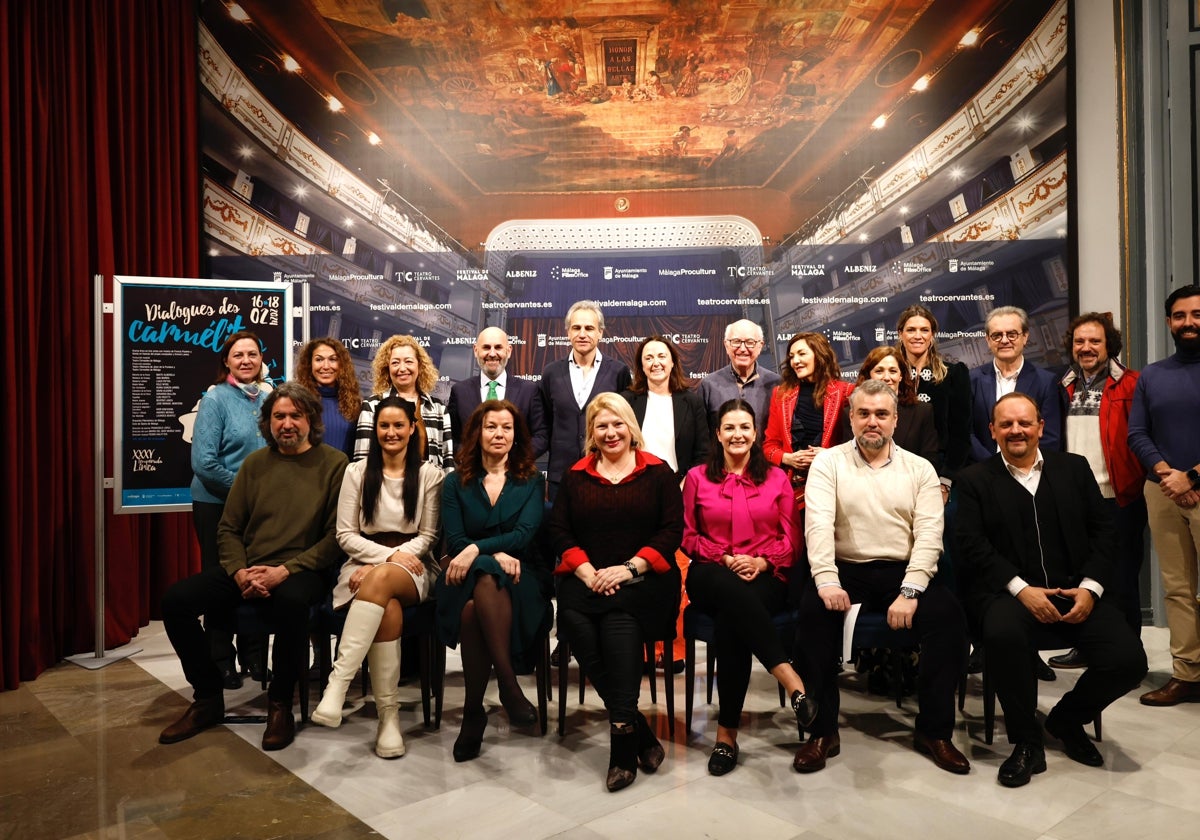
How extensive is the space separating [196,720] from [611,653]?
1565mm

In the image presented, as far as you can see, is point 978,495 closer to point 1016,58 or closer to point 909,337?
point 909,337

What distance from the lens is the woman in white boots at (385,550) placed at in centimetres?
294

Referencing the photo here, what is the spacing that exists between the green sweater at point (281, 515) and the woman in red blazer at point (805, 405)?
1.81m

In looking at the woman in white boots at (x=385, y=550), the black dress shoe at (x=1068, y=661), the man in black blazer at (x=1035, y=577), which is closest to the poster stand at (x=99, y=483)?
the woman in white boots at (x=385, y=550)

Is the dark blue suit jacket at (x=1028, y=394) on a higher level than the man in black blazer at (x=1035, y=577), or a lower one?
higher

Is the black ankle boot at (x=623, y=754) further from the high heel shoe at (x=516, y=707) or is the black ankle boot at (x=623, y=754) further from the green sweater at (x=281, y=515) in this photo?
the green sweater at (x=281, y=515)

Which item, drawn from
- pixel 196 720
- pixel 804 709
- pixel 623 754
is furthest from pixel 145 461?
pixel 804 709

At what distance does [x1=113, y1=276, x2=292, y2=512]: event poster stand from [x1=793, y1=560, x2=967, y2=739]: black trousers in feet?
9.46

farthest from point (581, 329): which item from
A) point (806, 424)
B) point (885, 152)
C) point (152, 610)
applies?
point (152, 610)

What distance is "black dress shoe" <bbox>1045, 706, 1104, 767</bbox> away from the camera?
2773mm

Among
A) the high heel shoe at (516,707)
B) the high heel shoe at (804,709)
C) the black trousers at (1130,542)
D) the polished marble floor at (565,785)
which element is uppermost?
the black trousers at (1130,542)

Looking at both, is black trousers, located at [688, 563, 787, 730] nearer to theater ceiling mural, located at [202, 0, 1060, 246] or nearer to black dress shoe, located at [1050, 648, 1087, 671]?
black dress shoe, located at [1050, 648, 1087, 671]

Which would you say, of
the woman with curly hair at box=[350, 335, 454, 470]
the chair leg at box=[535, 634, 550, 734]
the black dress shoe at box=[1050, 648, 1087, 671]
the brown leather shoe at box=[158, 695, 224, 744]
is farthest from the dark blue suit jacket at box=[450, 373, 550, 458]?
the black dress shoe at box=[1050, 648, 1087, 671]

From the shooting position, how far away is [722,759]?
274 centimetres
